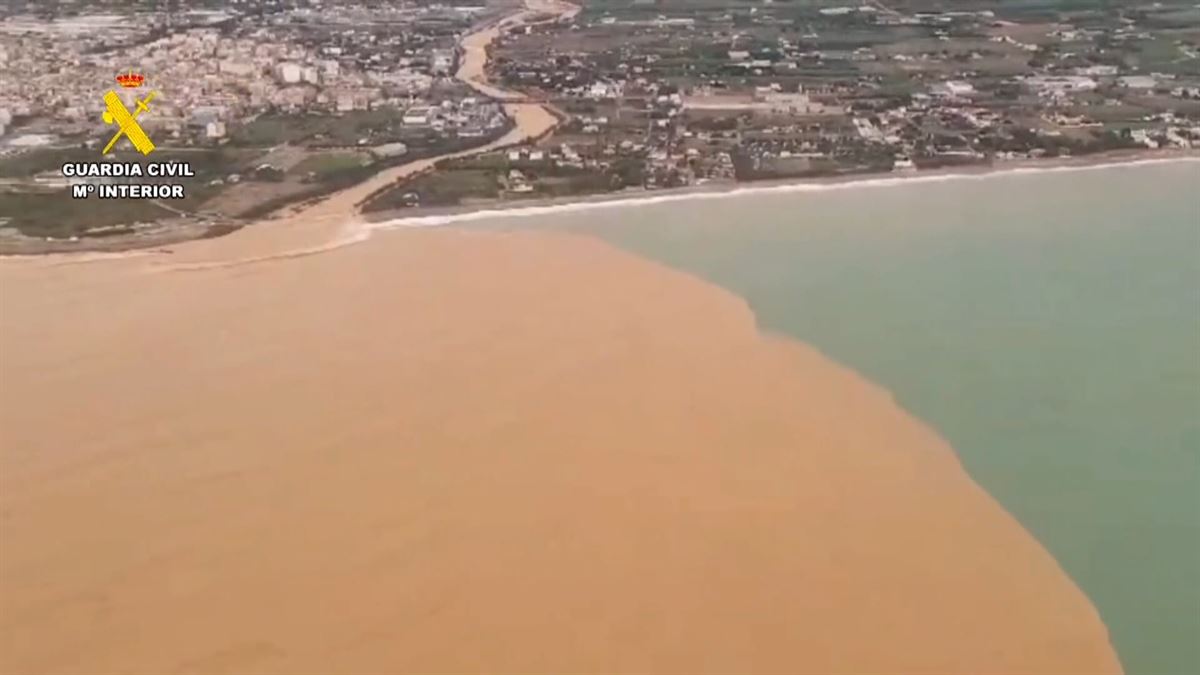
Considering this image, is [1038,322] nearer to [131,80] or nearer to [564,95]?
[564,95]

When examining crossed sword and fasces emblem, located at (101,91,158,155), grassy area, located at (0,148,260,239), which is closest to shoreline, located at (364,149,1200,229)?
grassy area, located at (0,148,260,239)

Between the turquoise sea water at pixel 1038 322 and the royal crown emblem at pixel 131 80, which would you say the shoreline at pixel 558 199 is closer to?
the turquoise sea water at pixel 1038 322

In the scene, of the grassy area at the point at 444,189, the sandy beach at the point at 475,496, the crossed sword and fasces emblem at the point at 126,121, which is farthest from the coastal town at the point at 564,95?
the sandy beach at the point at 475,496

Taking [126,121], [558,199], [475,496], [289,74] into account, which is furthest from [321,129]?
[475,496]

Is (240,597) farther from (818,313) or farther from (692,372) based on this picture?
(818,313)

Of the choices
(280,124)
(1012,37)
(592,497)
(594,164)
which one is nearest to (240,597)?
(592,497)

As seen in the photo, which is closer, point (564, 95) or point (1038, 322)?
point (1038, 322)

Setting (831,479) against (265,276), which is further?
(265,276)
